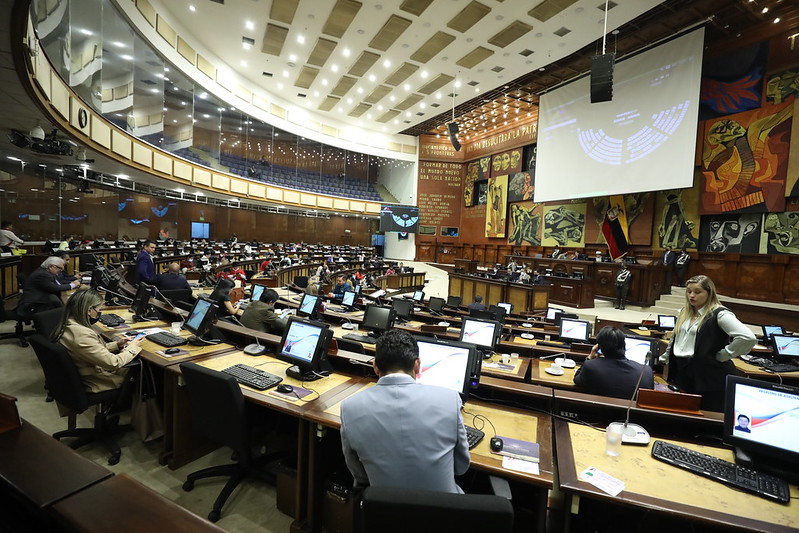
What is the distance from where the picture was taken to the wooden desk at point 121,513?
2.74ft

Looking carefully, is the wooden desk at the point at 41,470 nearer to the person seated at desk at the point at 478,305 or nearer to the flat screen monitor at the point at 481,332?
the flat screen monitor at the point at 481,332

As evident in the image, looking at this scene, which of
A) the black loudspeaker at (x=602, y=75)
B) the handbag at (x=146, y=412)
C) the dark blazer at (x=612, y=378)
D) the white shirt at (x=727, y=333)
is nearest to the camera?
the white shirt at (x=727, y=333)

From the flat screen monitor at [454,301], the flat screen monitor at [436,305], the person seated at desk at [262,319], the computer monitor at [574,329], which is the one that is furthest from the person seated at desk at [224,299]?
the flat screen monitor at [454,301]

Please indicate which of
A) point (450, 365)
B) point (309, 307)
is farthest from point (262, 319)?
point (450, 365)

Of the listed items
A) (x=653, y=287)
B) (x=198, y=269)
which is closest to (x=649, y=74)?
(x=653, y=287)

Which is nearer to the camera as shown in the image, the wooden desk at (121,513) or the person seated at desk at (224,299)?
the wooden desk at (121,513)

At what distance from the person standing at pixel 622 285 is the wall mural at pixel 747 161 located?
3205mm

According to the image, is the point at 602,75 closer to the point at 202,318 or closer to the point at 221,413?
the point at 202,318

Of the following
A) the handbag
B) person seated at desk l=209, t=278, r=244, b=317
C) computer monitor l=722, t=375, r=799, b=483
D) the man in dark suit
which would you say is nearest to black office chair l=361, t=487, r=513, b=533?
computer monitor l=722, t=375, r=799, b=483

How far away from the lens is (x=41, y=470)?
0.99m

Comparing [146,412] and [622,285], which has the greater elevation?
[622,285]

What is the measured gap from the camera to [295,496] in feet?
7.63

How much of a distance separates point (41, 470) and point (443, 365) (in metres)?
1.90

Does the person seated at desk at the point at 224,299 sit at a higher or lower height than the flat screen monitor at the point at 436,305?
higher
